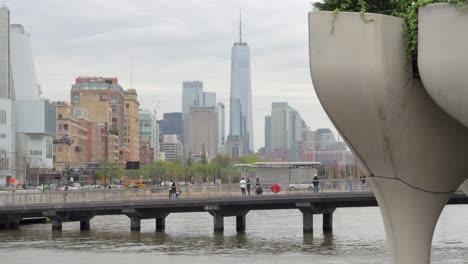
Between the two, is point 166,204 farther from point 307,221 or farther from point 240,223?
point 307,221

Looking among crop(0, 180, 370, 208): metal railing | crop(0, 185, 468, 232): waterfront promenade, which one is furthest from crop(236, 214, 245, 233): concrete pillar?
crop(0, 180, 370, 208): metal railing

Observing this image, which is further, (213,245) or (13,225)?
(13,225)

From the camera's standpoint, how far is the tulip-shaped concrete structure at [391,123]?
21.8 metres

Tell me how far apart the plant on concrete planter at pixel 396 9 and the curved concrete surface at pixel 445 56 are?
2.33 feet

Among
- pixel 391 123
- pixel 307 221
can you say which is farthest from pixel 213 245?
pixel 391 123

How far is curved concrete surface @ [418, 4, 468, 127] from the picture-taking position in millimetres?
19562

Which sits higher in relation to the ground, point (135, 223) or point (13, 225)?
point (135, 223)

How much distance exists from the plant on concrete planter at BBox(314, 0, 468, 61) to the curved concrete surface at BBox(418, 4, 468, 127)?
27.9 inches

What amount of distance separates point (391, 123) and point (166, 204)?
127ft

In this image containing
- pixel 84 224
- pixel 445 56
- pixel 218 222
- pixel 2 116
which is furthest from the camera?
pixel 2 116

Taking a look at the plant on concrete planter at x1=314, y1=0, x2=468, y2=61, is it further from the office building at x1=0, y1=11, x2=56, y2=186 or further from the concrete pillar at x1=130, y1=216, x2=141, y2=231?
the office building at x1=0, y1=11, x2=56, y2=186

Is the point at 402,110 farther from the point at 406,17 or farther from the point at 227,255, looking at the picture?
the point at 227,255

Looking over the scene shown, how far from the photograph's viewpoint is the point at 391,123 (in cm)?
2262

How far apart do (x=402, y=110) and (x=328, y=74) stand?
6.91 feet
